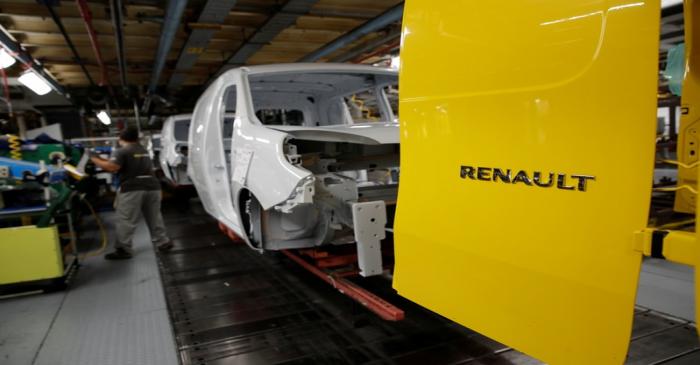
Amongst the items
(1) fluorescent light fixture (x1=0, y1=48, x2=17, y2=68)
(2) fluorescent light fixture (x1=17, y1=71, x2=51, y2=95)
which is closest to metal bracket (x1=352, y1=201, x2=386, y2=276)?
(1) fluorescent light fixture (x1=0, y1=48, x2=17, y2=68)

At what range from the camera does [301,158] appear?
Result: 3.01 m

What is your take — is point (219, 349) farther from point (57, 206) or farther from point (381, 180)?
point (57, 206)

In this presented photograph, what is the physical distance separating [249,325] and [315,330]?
20.8 inches

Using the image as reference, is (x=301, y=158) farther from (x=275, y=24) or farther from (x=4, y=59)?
(x=4, y=59)

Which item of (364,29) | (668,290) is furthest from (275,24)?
(668,290)

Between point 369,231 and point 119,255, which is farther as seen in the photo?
point 119,255

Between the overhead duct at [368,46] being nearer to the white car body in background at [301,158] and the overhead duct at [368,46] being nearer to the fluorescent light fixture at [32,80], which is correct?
the white car body in background at [301,158]

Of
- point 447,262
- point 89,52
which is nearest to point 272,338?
point 447,262

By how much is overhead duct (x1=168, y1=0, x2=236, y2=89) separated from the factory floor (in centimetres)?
315

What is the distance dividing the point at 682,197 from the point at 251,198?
2511mm

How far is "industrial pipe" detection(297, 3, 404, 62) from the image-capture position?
223 inches

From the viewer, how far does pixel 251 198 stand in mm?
3137

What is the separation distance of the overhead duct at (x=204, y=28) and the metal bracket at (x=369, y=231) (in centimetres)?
390

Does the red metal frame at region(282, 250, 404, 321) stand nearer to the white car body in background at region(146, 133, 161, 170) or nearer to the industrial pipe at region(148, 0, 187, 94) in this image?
the industrial pipe at region(148, 0, 187, 94)
